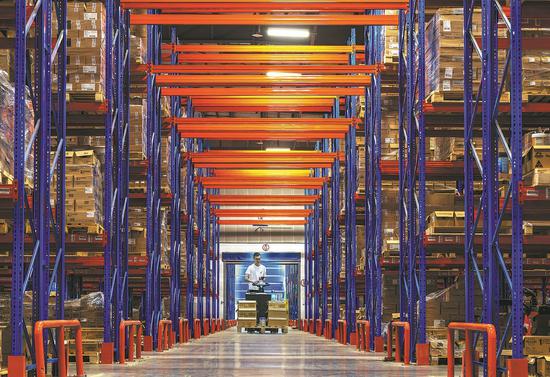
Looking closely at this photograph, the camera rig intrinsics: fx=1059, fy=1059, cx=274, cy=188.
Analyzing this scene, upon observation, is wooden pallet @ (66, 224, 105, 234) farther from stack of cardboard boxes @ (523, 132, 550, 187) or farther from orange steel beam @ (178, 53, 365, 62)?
orange steel beam @ (178, 53, 365, 62)

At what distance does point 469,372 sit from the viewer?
10070 millimetres

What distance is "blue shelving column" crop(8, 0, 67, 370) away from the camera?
8.98 m

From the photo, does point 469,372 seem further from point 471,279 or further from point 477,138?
point 477,138

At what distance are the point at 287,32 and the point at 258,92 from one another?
337 inches

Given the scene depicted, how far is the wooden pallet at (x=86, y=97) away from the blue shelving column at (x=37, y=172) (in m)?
1.81

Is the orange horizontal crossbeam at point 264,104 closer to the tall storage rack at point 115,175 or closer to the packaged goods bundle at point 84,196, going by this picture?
the tall storage rack at point 115,175

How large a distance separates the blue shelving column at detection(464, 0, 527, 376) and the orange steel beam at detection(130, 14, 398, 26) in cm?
555

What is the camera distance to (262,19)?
53.7 ft

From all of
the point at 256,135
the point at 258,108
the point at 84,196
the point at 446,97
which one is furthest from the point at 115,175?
the point at 256,135

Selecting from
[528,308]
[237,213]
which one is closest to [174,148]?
Answer: [528,308]

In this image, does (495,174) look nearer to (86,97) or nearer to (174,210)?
(86,97)

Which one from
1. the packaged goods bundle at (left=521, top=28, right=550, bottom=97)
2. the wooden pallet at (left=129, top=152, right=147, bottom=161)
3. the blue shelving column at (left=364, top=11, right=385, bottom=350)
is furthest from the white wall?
the packaged goods bundle at (left=521, top=28, right=550, bottom=97)

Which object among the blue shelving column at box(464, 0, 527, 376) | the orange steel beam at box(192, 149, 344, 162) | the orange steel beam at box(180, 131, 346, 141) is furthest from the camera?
the orange steel beam at box(192, 149, 344, 162)

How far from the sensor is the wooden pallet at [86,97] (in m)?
13.4
